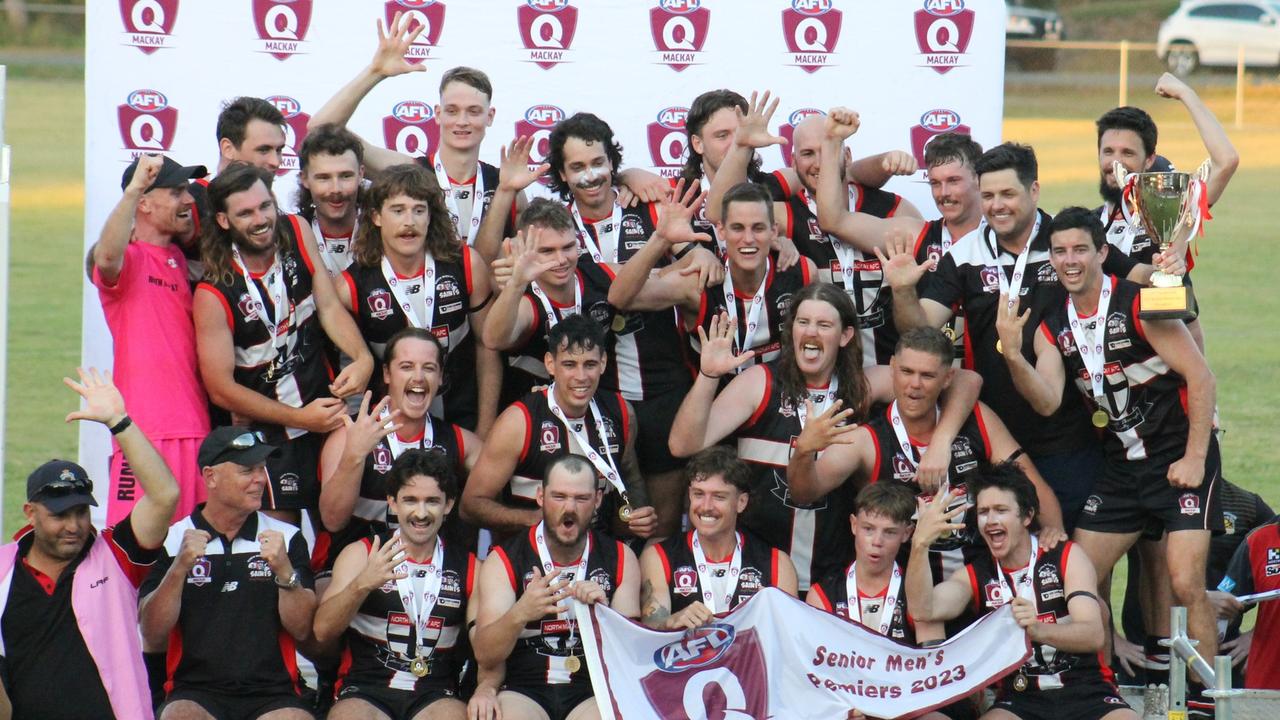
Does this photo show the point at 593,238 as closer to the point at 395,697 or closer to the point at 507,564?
the point at 507,564

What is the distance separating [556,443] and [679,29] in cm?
299

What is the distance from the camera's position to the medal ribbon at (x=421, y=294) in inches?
276

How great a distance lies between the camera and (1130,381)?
22.8 feet

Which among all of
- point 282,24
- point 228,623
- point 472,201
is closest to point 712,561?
point 228,623

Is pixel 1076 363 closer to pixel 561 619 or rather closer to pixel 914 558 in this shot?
pixel 914 558

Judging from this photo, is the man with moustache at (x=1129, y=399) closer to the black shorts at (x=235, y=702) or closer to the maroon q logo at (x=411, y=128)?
the black shorts at (x=235, y=702)

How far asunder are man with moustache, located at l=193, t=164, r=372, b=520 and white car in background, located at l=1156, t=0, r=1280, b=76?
2341 centimetres

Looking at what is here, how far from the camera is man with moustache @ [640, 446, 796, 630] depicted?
21.3 feet

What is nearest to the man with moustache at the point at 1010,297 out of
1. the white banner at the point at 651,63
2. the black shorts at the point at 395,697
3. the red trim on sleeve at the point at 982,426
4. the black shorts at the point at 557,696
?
the red trim on sleeve at the point at 982,426

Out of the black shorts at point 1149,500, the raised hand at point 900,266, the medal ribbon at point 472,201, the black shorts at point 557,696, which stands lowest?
the black shorts at point 557,696

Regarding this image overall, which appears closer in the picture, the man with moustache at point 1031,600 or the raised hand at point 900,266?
the man with moustache at point 1031,600

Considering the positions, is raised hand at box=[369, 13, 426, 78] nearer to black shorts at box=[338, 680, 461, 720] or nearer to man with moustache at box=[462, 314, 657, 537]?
man with moustache at box=[462, 314, 657, 537]

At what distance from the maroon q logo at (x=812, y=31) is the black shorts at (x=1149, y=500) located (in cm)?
297

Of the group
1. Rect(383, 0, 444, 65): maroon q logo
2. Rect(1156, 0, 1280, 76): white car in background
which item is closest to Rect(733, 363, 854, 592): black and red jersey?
Rect(383, 0, 444, 65): maroon q logo
